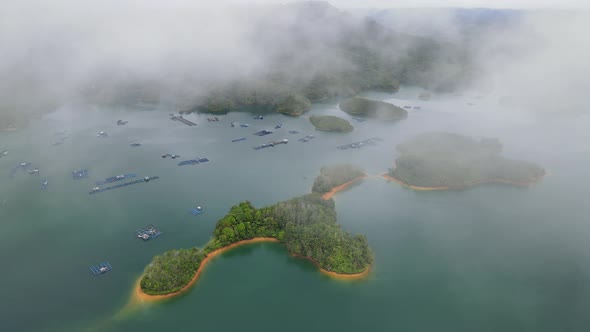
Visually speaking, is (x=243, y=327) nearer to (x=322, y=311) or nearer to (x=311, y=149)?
(x=322, y=311)

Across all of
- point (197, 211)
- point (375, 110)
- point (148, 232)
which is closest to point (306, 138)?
point (375, 110)

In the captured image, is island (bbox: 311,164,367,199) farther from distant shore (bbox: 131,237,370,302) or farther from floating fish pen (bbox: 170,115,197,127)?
floating fish pen (bbox: 170,115,197,127)

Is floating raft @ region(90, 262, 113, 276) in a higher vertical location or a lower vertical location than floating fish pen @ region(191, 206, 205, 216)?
lower

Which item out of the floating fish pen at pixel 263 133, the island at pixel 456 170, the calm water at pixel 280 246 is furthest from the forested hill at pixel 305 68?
the island at pixel 456 170

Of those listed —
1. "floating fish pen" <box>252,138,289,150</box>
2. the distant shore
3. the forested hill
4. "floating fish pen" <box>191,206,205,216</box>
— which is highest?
the forested hill

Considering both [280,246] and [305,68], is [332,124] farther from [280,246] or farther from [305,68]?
[305,68]

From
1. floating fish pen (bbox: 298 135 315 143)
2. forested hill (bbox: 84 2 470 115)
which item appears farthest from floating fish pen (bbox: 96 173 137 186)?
forested hill (bbox: 84 2 470 115)
